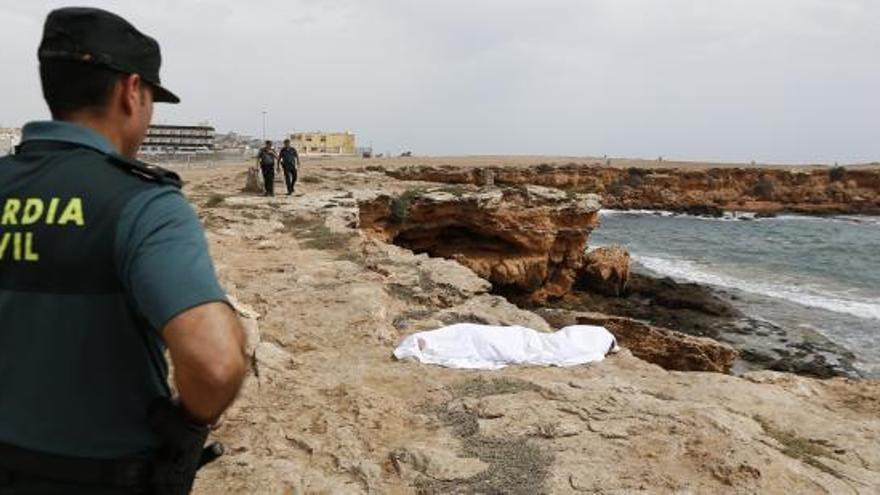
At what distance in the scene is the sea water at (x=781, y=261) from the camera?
68.5ft

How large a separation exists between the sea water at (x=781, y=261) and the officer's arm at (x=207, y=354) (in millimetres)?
17905

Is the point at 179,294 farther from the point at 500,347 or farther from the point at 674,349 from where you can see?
the point at 674,349

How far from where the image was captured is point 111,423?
1.73m

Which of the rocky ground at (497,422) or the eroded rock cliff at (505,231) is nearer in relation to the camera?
the rocky ground at (497,422)

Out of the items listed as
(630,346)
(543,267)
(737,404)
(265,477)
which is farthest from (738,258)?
(265,477)

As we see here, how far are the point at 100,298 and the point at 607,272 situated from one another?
884 inches

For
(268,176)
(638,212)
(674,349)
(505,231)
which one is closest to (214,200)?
(268,176)

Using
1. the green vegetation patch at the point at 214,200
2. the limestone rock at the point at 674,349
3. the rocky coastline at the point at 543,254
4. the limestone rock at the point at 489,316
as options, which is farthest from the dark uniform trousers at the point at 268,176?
the limestone rock at the point at 489,316

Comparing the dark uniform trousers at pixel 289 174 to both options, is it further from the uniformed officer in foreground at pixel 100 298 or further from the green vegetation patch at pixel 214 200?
the uniformed officer in foreground at pixel 100 298

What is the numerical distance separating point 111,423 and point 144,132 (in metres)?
0.83

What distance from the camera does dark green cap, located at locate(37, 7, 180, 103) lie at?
1646mm

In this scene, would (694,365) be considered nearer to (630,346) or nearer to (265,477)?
(630,346)

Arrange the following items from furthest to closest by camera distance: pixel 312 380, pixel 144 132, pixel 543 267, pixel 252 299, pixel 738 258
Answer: pixel 738 258
pixel 543 267
pixel 252 299
pixel 312 380
pixel 144 132

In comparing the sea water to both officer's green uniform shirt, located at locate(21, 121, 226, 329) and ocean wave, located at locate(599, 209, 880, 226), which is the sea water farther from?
officer's green uniform shirt, located at locate(21, 121, 226, 329)
